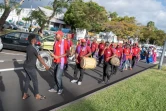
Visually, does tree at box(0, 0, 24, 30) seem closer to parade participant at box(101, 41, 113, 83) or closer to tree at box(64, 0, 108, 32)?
parade participant at box(101, 41, 113, 83)

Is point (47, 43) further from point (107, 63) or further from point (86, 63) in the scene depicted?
point (86, 63)

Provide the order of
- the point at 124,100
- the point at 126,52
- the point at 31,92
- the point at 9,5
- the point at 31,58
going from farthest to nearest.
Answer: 1. the point at 9,5
2. the point at 126,52
3. the point at 124,100
4. the point at 31,92
5. the point at 31,58

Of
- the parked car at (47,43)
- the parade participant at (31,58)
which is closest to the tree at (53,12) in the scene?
the parked car at (47,43)

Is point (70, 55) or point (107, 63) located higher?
point (70, 55)

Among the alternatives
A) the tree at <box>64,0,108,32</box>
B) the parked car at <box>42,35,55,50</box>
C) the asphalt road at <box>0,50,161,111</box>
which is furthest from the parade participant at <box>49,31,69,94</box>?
the tree at <box>64,0,108,32</box>

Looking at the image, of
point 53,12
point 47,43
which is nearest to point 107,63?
point 47,43

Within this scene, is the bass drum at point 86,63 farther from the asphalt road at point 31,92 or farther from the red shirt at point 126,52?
the red shirt at point 126,52

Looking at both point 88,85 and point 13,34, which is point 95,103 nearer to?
point 88,85

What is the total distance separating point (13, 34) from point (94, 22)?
→ 45842mm

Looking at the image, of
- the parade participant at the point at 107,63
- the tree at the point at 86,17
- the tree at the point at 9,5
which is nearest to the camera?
the parade participant at the point at 107,63

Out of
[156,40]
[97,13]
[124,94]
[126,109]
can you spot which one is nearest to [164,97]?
[124,94]

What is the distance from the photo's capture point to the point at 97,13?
2307 inches

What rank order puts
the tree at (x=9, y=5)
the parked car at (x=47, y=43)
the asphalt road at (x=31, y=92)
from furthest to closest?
the tree at (x=9, y=5) → the parked car at (x=47, y=43) → the asphalt road at (x=31, y=92)

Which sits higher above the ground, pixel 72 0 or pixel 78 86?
pixel 72 0
